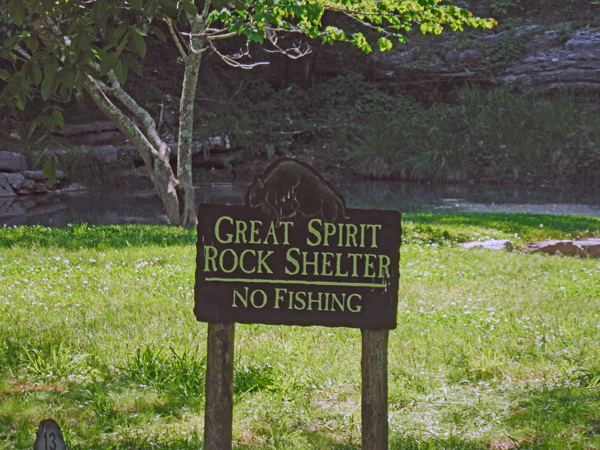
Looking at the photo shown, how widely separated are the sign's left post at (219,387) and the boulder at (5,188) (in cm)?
1806

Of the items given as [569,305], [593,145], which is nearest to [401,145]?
[593,145]

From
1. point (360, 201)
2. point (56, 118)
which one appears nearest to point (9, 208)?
point (360, 201)

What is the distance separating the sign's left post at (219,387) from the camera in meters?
3.07

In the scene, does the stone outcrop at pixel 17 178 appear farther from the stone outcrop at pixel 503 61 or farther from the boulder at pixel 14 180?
the stone outcrop at pixel 503 61

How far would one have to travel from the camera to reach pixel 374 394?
3.03 m

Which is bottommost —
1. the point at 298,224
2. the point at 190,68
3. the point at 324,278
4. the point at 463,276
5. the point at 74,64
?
the point at 463,276

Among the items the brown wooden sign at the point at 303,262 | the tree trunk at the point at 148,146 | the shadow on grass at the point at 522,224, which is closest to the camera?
the brown wooden sign at the point at 303,262

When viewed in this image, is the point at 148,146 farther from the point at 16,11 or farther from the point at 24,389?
the point at 16,11

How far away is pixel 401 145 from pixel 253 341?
778 inches

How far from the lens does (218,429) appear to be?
3.09 meters

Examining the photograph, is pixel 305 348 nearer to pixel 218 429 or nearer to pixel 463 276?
pixel 218 429

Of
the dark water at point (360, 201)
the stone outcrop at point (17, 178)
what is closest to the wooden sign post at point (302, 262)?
the dark water at point (360, 201)

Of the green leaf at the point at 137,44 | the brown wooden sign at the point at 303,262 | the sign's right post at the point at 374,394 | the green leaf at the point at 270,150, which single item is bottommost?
the sign's right post at the point at 374,394

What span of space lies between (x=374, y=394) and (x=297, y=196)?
3.26 feet
